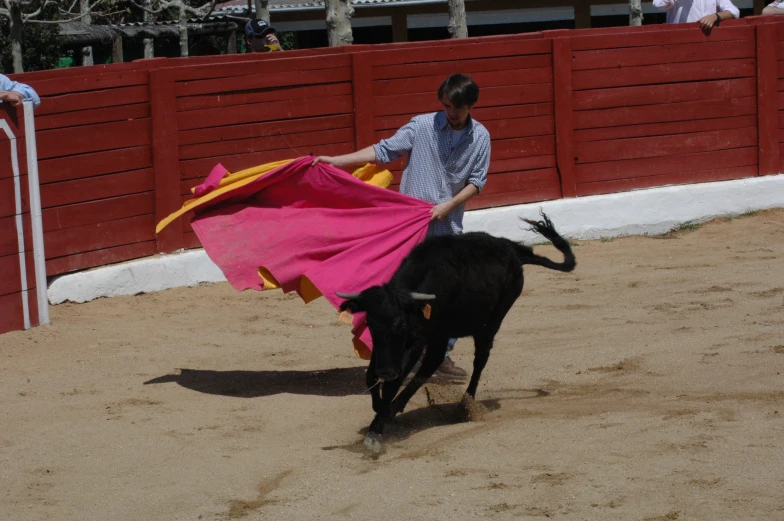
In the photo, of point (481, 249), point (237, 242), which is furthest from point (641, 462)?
point (237, 242)

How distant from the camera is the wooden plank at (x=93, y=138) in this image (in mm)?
7332

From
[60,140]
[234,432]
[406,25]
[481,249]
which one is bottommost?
[234,432]

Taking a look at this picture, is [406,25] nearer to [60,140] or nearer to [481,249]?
[60,140]

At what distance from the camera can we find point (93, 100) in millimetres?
7551

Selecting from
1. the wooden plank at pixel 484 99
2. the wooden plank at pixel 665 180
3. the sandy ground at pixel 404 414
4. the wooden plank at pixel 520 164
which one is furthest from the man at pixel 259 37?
the wooden plank at pixel 665 180

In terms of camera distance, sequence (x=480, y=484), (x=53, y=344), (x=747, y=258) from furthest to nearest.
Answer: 1. (x=747, y=258)
2. (x=53, y=344)
3. (x=480, y=484)

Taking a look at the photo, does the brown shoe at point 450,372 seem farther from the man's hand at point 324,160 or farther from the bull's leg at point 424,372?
the man's hand at point 324,160

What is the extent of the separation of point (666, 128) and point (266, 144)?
3.55 metres

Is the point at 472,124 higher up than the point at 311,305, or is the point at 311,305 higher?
the point at 472,124

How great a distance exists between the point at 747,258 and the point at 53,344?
4.71 metres

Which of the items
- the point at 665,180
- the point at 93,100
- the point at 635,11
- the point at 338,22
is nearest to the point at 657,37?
the point at 665,180

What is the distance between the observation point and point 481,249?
4.91 metres

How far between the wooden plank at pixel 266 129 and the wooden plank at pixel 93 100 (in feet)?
1.34

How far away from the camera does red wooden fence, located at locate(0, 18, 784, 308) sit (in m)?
7.55
